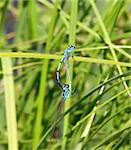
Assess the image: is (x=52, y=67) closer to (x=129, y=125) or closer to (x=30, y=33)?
(x=30, y=33)

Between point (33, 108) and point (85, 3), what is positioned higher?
point (85, 3)

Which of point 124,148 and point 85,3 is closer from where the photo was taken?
point 124,148

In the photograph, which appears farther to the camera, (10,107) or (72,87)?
(72,87)

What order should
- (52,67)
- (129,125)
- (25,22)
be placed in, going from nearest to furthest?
1. (129,125)
2. (52,67)
3. (25,22)

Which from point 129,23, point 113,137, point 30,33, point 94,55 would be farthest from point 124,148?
point 30,33
